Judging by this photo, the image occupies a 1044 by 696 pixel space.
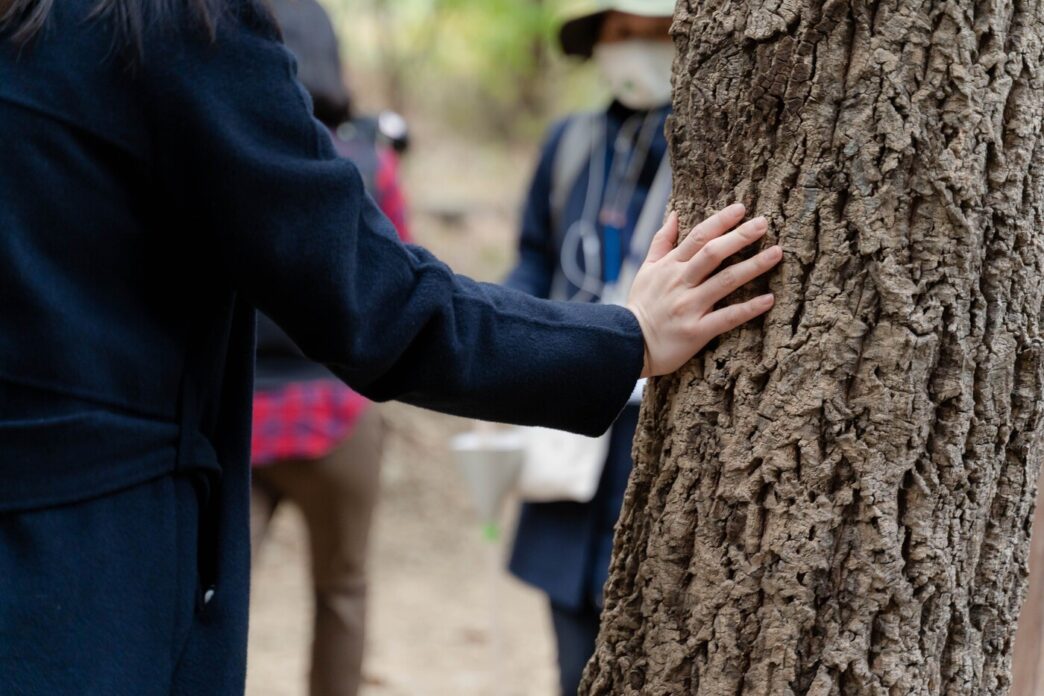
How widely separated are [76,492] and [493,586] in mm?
2835

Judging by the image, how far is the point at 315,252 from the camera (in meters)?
1.40

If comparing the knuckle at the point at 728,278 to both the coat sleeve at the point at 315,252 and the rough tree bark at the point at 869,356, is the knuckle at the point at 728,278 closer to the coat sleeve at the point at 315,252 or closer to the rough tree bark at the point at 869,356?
the rough tree bark at the point at 869,356

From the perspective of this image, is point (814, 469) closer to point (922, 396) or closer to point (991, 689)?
point (922, 396)

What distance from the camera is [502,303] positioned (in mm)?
1572

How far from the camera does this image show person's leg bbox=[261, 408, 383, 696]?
137 inches

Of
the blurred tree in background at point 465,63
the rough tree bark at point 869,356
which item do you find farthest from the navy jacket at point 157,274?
the blurred tree in background at point 465,63

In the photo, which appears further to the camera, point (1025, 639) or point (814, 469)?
point (1025, 639)

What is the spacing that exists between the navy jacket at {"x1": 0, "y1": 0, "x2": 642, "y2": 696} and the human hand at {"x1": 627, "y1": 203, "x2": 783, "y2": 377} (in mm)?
240

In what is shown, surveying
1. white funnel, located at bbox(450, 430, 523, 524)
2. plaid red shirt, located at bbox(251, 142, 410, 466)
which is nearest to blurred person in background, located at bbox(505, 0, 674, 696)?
white funnel, located at bbox(450, 430, 523, 524)

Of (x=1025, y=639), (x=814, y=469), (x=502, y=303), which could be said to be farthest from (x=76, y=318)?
(x=1025, y=639)

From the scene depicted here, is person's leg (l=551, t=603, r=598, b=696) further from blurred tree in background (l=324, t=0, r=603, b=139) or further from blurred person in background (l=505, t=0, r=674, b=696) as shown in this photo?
blurred tree in background (l=324, t=0, r=603, b=139)

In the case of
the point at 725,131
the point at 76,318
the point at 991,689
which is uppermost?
the point at 725,131

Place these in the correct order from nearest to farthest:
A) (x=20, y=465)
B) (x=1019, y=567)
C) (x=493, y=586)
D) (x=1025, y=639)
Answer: (x=20, y=465), (x=1019, y=567), (x=1025, y=639), (x=493, y=586)

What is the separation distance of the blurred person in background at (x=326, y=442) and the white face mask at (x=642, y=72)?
2.32ft
